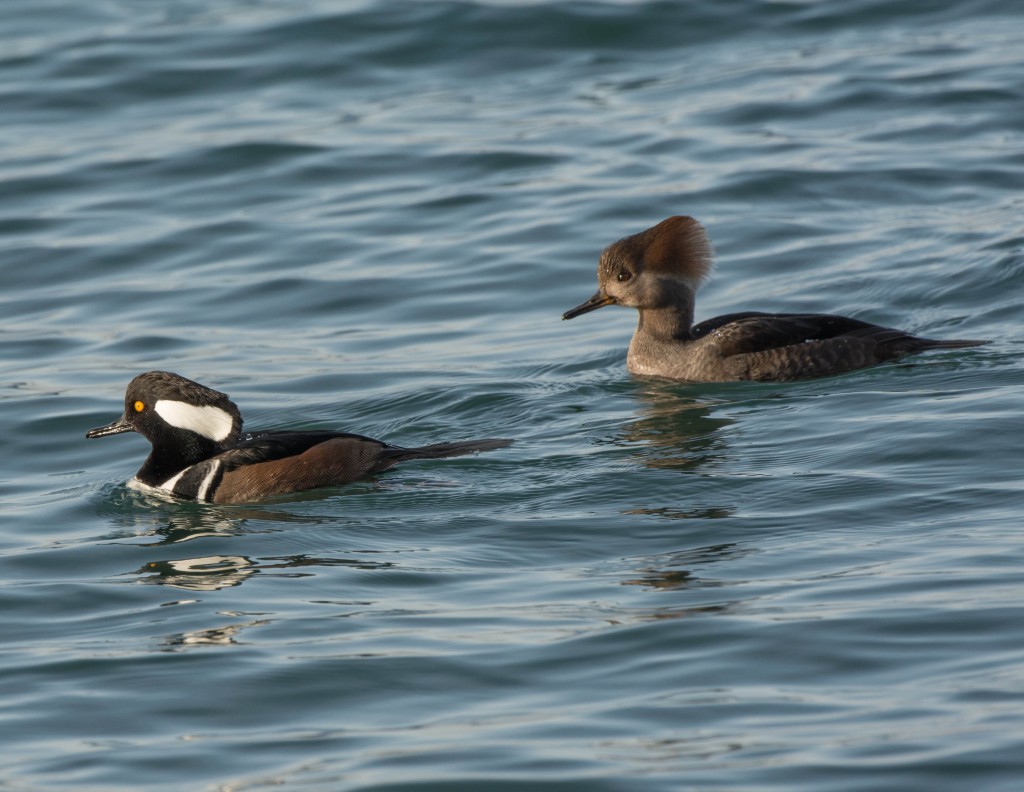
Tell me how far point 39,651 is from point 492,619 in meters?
1.91

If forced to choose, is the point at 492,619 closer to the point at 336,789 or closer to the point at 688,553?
the point at 688,553

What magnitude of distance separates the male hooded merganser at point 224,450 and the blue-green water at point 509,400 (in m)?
0.15

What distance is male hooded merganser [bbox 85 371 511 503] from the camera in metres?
8.86

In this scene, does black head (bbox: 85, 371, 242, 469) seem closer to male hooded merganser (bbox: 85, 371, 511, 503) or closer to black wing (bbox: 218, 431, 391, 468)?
male hooded merganser (bbox: 85, 371, 511, 503)

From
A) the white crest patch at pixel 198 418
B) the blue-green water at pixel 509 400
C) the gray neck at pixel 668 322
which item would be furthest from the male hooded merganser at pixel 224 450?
the gray neck at pixel 668 322

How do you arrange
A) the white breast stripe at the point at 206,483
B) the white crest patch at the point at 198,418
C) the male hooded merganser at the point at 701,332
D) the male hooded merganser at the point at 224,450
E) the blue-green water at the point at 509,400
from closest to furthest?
the blue-green water at the point at 509,400 → the male hooded merganser at the point at 224,450 → the white breast stripe at the point at 206,483 → the white crest patch at the point at 198,418 → the male hooded merganser at the point at 701,332

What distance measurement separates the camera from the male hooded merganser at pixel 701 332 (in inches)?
420

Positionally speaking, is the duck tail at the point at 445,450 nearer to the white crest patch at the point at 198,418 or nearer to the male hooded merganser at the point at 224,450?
the male hooded merganser at the point at 224,450

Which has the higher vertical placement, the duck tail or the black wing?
the black wing

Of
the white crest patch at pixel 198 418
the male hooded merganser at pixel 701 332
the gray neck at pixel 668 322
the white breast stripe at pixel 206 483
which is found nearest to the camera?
the white breast stripe at pixel 206 483

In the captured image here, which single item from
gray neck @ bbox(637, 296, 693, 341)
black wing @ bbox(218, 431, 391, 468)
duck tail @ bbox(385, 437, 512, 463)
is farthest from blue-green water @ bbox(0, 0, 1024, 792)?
gray neck @ bbox(637, 296, 693, 341)

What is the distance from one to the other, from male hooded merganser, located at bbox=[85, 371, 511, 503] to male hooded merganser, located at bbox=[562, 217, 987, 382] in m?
2.29

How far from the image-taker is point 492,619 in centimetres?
673

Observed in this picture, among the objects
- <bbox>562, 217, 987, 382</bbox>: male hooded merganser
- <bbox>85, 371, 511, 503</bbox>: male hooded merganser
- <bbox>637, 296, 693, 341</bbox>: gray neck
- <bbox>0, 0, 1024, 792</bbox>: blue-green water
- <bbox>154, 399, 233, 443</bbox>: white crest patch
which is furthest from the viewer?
<bbox>637, 296, 693, 341</bbox>: gray neck
